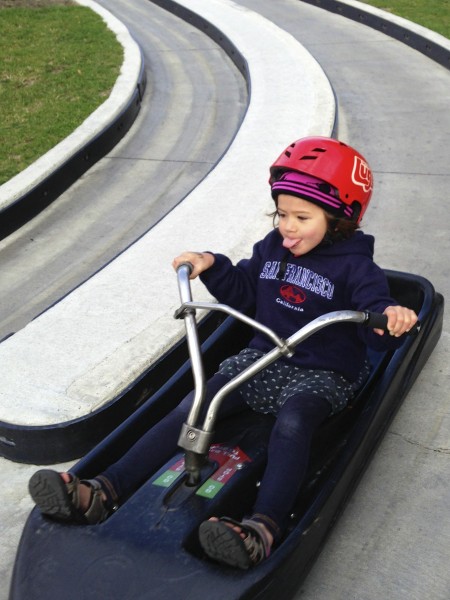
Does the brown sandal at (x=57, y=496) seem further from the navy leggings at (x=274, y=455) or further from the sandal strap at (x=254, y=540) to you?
the sandal strap at (x=254, y=540)

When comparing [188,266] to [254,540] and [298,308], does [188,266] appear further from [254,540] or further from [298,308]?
[254,540]

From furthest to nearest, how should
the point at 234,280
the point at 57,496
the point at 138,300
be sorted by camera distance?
the point at 138,300
the point at 234,280
the point at 57,496

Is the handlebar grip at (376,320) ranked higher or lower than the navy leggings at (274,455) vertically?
higher

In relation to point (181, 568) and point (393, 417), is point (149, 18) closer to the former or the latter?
point (393, 417)

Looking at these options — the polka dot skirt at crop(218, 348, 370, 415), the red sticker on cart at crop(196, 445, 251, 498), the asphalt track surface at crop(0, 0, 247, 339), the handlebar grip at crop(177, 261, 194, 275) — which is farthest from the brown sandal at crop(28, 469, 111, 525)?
the asphalt track surface at crop(0, 0, 247, 339)

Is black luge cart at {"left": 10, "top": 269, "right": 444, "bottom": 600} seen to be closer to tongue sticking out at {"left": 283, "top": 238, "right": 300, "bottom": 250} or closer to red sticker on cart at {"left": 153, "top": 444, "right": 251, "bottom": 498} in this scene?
red sticker on cart at {"left": 153, "top": 444, "right": 251, "bottom": 498}

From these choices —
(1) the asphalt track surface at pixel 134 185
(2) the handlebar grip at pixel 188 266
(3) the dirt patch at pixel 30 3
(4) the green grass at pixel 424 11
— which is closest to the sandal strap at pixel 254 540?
(2) the handlebar grip at pixel 188 266

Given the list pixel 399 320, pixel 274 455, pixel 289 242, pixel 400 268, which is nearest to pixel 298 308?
pixel 289 242

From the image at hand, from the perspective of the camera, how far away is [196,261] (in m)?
3.53

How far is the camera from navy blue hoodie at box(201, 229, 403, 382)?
3400 mm

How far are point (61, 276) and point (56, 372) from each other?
6.43 feet

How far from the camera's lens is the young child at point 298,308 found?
3.06 m

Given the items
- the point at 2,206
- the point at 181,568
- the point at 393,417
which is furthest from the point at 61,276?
the point at 181,568

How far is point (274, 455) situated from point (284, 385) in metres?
0.44
